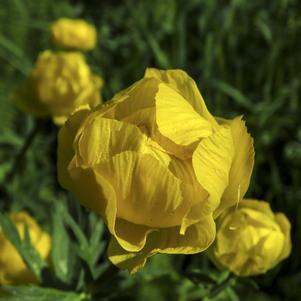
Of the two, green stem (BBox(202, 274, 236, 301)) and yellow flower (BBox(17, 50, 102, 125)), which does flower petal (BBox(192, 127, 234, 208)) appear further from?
yellow flower (BBox(17, 50, 102, 125))

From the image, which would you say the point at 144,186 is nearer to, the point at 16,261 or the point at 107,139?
the point at 107,139

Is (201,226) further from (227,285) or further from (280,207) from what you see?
(280,207)

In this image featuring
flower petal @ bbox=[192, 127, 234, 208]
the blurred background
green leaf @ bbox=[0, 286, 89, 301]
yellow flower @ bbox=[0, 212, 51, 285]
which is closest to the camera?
flower petal @ bbox=[192, 127, 234, 208]

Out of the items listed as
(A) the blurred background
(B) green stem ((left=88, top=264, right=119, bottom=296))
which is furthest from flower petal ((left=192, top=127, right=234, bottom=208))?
(A) the blurred background

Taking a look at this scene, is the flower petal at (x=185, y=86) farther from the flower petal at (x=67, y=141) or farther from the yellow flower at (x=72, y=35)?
the yellow flower at (x=72, y=35)

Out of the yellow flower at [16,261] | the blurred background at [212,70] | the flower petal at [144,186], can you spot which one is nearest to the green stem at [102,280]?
the yellow flower at [16,261]
